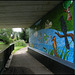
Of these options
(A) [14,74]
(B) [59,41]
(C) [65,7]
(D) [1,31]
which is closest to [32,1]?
(C) [65,7]

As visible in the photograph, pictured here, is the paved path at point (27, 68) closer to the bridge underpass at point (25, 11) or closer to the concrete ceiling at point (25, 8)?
the bridge underpass at point (25, 11)

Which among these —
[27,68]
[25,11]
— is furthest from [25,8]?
[27,68]

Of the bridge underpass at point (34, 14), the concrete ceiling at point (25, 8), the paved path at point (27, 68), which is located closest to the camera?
the bridge underpass at point (34, 14)

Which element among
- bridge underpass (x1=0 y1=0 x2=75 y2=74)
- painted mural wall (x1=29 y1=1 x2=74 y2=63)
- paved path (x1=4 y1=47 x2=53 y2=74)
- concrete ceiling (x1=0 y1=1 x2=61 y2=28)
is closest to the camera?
painted mural wall (x1=29 y1=1 x2=74 y2=63)

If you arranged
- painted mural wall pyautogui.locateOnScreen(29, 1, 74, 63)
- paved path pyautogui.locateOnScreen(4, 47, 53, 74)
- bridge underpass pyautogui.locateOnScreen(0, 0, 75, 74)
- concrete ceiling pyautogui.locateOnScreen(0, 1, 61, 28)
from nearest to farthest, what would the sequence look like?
painted mural wall pyautogui.locateOnScreen(29, 1, 74, 63) → bridge underpass pyautogui.locateOnScreen(0, 0, 75, 74) → concrete ceiling pyautogui.locateOnScreen(0, 1, 61, 28) → paved path pyautogui.locateOnScreen(4, 47, 53, 74)

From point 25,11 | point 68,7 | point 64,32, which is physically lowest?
point 64,32

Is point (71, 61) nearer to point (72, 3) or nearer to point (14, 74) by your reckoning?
point (72, 3)

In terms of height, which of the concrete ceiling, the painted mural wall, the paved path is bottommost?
the paved path

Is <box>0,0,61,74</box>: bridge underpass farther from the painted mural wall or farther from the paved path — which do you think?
the painted mural wall

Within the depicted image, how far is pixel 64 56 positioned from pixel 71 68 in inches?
42.9

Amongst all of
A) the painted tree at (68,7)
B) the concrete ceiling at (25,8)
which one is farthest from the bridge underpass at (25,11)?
the painted tree at (68,7)

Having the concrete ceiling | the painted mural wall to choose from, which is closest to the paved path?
the painted mural wall

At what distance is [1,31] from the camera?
47.5m

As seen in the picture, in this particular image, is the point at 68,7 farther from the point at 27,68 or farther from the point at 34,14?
the point at 27,68
